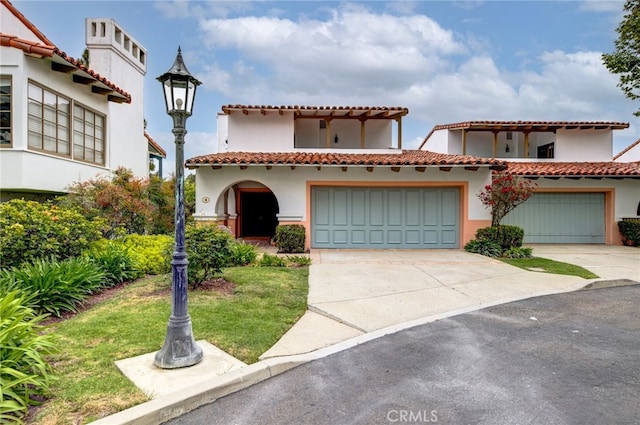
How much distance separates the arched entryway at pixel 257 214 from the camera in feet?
55.7

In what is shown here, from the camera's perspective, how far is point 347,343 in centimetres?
491

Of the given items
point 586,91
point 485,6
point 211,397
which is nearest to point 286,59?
point 485,6

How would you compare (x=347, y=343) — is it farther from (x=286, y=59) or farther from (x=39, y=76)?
(x=286, y=59)

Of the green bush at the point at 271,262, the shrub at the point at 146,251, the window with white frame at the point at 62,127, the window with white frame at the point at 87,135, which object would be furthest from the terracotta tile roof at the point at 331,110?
the green bush at the point at 271,262

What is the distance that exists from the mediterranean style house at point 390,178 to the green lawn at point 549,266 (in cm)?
258

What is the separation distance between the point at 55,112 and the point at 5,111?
4.34 feet

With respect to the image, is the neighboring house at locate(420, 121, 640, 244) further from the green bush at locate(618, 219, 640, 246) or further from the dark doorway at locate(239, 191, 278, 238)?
the dark doorway at locate(239, 191, 278, 238)

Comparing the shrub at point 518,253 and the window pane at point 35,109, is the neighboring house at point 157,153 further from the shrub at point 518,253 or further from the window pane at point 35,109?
the shrub at point 518,253

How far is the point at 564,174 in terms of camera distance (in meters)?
14.8

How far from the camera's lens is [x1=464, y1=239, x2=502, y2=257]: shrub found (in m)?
12.5

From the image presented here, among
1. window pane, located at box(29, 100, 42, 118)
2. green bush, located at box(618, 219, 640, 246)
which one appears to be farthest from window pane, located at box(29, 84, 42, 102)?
green bush, located at box(618, 219, 640, 246)

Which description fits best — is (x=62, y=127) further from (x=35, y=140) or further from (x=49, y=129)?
(x=35, y=140)

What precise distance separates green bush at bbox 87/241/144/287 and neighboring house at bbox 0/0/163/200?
9.44 feet

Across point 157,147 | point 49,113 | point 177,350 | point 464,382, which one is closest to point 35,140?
point 49,113
